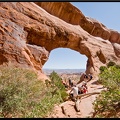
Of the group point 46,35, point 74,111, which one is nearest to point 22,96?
point 74,111

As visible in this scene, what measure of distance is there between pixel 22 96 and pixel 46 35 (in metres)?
10.4

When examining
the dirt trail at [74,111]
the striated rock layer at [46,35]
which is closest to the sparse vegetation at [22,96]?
the dirt trail at [74,111]

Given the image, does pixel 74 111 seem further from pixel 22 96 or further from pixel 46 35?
pixel 46 35

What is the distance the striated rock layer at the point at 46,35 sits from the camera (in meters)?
15.2

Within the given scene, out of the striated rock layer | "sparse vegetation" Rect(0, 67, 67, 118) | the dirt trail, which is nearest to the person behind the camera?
"sparse vegetation" Rect(0, 67, 67, 118)

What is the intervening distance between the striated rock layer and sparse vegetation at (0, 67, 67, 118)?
5.06 m

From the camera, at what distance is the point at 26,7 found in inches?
660

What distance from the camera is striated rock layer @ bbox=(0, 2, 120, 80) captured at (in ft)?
49.8

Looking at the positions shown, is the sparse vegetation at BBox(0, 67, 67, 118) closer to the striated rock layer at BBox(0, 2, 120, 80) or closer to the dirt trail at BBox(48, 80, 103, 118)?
the dirt trail at BBox(48, 80, 103, 118)

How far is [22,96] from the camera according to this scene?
9.03m

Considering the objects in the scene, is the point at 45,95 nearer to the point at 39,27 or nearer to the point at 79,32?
the point at 39,27

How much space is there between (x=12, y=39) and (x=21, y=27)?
153 centimetres

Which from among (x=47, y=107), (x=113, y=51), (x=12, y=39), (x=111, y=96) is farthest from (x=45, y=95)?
(x=113, y=51)

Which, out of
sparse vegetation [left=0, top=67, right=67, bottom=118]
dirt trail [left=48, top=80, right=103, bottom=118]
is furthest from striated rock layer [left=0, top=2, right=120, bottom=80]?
dirt trail [left=48, top=80, right=103, bottom=118]
